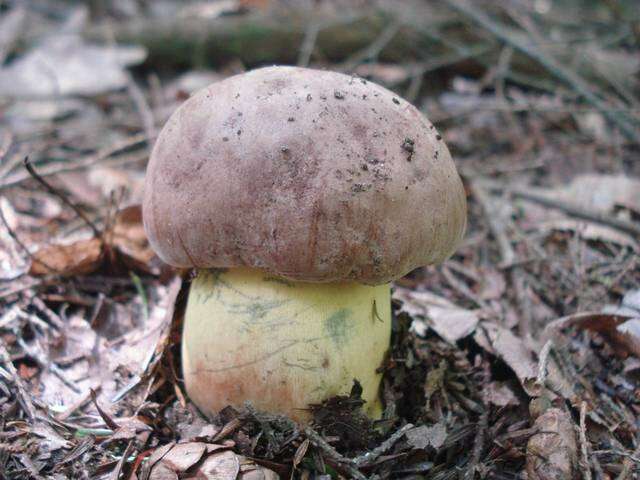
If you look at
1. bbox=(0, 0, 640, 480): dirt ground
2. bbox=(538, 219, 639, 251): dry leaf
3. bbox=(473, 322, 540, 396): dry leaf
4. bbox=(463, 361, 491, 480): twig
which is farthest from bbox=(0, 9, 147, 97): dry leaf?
bbox=(463, 361, 491, 480): twig

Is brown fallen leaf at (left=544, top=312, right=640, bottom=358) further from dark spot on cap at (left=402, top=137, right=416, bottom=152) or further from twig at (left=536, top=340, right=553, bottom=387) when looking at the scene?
dark spot on cap at (left=402, top=137, right=416, bottom=152)

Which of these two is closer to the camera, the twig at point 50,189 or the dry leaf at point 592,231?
the twig at point 50,189

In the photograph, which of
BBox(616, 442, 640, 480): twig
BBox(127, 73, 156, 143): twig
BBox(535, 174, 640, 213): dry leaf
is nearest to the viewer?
BBox(616, 442, 640, 480): twig

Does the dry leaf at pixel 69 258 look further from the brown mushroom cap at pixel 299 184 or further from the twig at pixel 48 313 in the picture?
the brown mushroom cap at pixel 299 184

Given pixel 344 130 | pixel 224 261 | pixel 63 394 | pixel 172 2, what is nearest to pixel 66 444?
pixel 63 394

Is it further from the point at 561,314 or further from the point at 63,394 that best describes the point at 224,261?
the point at 561,314

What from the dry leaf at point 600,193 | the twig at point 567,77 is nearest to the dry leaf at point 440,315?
the dry leaf at point 600,193
